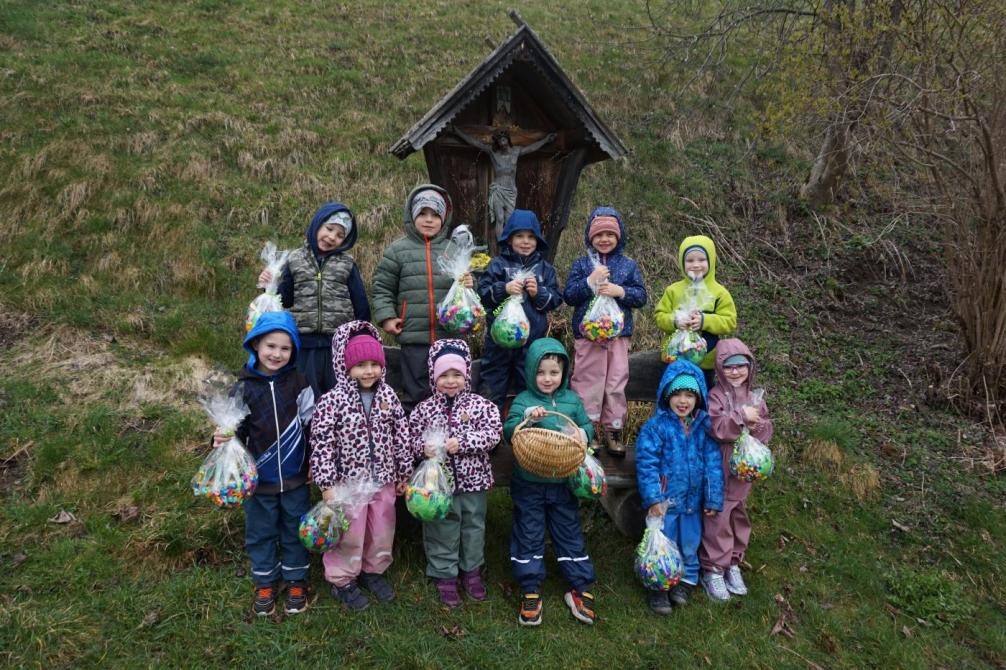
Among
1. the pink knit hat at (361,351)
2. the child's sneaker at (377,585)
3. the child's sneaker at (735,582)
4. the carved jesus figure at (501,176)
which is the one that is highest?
the carved jesus figure at (501,176)

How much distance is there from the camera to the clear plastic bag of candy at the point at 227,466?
2939 mm

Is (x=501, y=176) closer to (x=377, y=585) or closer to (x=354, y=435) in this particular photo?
(x=354, y=435)

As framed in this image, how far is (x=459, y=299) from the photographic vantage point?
3.75 m

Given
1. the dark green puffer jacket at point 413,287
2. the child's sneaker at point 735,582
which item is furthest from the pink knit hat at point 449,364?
the child's sneaker at point 735,582

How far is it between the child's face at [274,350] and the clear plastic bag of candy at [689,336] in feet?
8.74

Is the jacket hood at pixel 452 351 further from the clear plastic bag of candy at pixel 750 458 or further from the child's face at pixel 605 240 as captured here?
the clear plastic bag of candy at pixel 750 458

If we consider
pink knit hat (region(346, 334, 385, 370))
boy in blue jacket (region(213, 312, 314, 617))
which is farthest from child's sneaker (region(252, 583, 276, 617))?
pink knit hat (region(346, 334, 385, 370))

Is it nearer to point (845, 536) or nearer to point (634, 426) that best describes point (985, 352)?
point (845, 536)

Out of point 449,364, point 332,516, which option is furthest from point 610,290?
point 332,516

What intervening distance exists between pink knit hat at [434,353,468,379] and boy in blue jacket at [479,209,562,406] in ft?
2.10

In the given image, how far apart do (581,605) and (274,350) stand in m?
2.53

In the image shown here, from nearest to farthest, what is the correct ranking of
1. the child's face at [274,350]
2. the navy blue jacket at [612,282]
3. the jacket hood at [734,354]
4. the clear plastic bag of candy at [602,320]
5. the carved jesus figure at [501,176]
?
the child's face at [274,350], the jacket hood at [734,354], the clear plastic bag of candy at [602,320], the navy blue jacket at [612,282], the carved jesus figure at [501,176]

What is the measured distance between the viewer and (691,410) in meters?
3.73

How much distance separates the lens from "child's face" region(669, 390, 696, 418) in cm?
370
